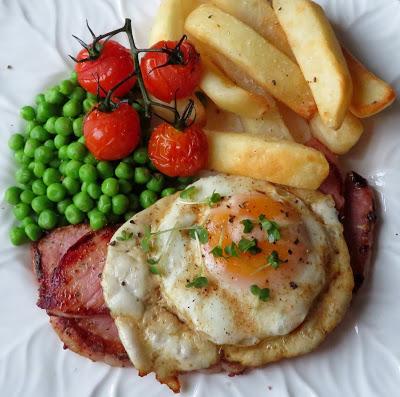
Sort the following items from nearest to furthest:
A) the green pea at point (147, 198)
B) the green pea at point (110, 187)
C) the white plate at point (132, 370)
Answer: the white plate at point (132, 370) < the green pea at point (110, 187) < the green pea at point (147, 198)

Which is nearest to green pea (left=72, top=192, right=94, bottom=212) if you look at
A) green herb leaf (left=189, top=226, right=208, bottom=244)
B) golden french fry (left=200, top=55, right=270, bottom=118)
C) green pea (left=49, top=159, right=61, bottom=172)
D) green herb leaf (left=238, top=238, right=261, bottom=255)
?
green pea (left=49, top=159, right=61, bottom=172)

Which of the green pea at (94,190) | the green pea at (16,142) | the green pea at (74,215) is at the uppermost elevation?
the green pea at (16,142)

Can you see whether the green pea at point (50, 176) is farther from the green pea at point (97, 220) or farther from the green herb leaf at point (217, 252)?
the green herb leaf at point (217, 252)

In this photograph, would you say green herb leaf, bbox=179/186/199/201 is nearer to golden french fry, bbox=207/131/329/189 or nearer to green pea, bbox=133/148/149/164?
golden french fry, bbox=207/131/329/189

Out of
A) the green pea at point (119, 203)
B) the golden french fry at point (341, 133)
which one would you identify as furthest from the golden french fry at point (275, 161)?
the green pea at point (119, 203)

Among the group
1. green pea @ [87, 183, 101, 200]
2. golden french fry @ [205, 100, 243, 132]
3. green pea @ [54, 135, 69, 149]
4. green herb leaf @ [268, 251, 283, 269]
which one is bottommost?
green herb leaf @ [268, 251, 283, 269]

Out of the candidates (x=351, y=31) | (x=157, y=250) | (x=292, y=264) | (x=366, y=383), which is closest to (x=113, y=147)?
(x=157, y=250)

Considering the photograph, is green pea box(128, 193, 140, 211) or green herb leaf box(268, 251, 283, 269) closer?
green herb leaf box(268, 251, 283, 269)

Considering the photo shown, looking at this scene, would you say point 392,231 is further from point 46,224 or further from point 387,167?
point 46,224
